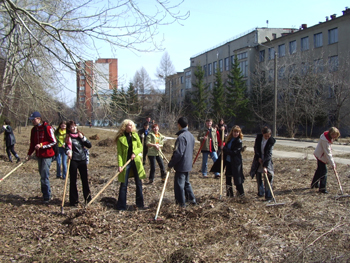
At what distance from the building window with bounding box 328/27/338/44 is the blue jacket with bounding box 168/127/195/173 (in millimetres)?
32928

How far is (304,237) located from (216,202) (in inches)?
67.9

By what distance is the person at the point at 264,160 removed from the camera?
6.83m

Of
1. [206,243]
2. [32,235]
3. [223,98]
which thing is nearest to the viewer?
[206,243]

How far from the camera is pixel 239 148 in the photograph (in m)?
6.88

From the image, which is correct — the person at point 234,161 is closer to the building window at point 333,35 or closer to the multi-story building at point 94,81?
the multi-story building at point 94,81

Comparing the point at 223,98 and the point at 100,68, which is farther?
the point at 223,98

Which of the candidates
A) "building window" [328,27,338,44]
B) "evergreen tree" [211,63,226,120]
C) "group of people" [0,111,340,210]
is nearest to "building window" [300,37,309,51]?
"building window" [328,27,338,44]

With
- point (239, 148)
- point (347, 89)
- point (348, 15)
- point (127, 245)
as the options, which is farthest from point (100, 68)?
point (348, 15)

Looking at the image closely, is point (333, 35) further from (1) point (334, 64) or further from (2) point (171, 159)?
(2) point (171, 159)

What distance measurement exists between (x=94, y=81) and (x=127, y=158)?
6.31 ft

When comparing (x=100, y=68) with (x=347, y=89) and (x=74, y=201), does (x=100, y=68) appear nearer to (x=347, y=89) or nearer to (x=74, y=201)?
(x=74, y=201)

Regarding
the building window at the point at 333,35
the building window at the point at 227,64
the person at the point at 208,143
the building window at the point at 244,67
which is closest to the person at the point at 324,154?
the person at the point at 208,143

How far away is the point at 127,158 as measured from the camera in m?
6.41

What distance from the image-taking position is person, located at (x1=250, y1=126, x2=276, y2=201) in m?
6.83
